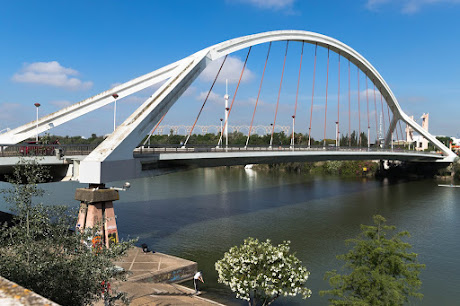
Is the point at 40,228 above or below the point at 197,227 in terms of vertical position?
above

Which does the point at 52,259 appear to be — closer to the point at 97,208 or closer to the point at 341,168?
the point at 97,208

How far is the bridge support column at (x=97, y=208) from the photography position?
1552 cm

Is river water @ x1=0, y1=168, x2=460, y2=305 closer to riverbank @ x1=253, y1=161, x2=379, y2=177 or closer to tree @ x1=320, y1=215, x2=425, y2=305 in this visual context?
tree @ x1=320, y1=215, x2=425, y2=305

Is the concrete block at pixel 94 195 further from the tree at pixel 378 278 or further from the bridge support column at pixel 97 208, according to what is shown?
the tree at pixel 378 278

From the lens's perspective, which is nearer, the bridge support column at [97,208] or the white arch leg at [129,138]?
the white arch leg at [129,138]

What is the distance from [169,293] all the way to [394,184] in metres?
48.6

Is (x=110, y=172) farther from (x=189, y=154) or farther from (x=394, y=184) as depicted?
(x=394, y=184)

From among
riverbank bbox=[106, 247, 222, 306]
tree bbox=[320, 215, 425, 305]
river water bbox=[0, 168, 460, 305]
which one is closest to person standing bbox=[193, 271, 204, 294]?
riverbank bbox=[106, 247, 222, 306]

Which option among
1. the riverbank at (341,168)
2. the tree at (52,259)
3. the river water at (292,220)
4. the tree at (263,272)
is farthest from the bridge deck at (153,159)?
the riverbank at (341,168)

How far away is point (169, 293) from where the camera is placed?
12.8m

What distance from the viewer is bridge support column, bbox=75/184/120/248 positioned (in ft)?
50.9

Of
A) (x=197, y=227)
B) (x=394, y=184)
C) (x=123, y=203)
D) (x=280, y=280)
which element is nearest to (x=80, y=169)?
(x=280, y=280)

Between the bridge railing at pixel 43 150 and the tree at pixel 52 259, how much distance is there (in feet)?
22.1

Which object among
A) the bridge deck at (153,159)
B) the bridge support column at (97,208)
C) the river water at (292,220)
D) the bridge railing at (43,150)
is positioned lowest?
the river water at (292,220)
